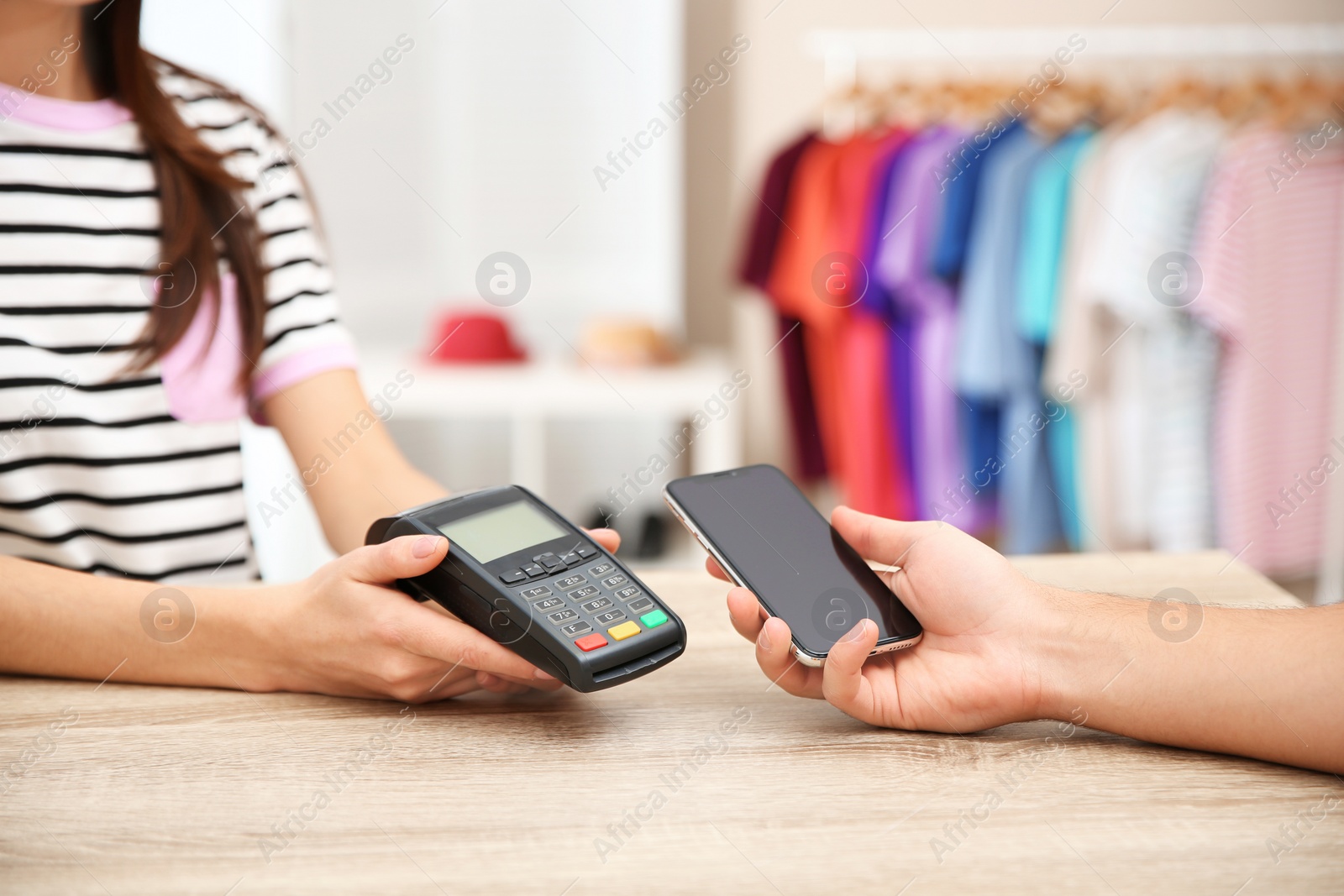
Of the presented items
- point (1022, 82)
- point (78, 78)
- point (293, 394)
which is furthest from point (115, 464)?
point (1022, 82)

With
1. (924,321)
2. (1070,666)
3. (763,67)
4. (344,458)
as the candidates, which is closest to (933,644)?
(1070,666)

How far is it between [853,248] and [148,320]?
56.4 inches

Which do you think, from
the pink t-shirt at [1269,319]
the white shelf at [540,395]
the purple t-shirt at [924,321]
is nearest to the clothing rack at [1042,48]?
the purple t-shirt at [924,321]

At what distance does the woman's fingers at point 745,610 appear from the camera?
0.59 m

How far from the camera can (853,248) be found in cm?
204

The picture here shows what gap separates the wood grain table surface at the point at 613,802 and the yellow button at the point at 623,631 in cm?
4

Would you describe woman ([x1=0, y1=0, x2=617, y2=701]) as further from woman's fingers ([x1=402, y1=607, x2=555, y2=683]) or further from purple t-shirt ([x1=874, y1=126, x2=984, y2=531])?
purple t-shirt ([x1=874, y1=126, x2=984, y2=531])

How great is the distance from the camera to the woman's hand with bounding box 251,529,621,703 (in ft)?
1.88

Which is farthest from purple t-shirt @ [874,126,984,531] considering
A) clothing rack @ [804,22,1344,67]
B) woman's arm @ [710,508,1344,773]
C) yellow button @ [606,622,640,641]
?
yellow button @ [606,622,640,641]

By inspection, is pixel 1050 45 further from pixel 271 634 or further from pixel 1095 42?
pixel 271 634

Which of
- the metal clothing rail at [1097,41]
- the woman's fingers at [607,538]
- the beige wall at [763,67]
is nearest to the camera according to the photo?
the woman's fingers at [607,538]

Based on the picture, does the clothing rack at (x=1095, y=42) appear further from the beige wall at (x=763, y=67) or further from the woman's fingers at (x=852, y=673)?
the woman's fingers at (x=852, y=673)

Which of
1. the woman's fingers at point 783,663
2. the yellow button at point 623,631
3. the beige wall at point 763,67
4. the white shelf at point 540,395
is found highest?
the beige wall at point 763,67

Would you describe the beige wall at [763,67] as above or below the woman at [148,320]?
above
